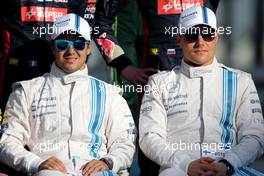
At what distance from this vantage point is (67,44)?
521 centimetres

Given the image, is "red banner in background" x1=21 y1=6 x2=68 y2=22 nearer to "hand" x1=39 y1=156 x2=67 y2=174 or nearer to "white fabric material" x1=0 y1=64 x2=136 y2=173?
"white fabric material" x1=0 y1=64 x2=136 y2=173

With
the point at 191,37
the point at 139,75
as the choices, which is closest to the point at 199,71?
the point at 191,37

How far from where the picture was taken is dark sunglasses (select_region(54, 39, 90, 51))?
5.21 meters

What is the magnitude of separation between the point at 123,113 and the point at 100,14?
0.83 meters

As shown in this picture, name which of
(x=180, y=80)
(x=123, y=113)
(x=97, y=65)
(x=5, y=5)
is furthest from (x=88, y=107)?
(x=97, y=65)

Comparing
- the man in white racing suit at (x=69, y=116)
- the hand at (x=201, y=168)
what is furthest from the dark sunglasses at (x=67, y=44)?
the hand at (x=201, y=168)

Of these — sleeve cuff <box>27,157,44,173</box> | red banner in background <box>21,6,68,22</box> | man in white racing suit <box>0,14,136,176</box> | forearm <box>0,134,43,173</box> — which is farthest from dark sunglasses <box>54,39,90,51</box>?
sleeve cuff <box>27,157,44,173</box>

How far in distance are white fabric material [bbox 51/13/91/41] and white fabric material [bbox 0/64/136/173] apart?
0.22m

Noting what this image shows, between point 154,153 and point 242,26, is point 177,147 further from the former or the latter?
Result: point 242,26

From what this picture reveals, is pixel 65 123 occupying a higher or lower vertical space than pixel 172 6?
lower

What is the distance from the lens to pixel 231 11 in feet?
24.7

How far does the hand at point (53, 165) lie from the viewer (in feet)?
15.8

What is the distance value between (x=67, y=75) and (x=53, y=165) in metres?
0.64

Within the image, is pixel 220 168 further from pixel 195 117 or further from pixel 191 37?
pixel 191 37
